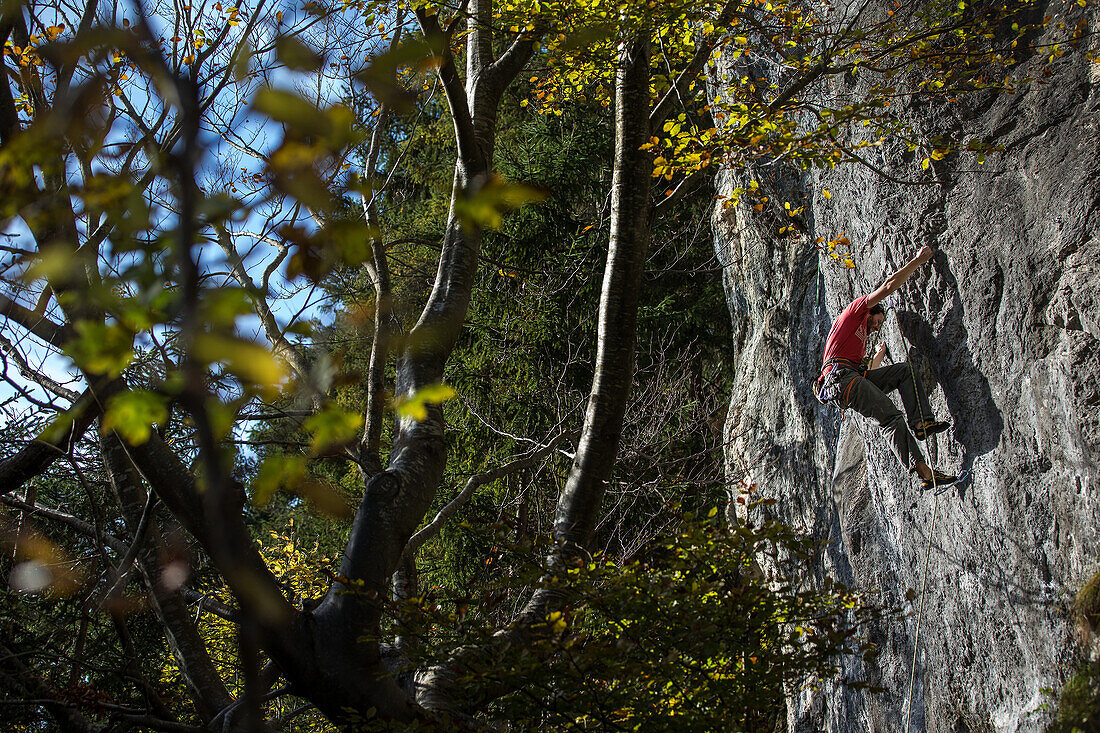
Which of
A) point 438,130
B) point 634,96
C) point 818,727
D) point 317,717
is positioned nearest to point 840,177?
point 634,96

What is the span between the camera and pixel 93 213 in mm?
3705

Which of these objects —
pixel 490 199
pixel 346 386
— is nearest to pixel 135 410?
pixel 490 199

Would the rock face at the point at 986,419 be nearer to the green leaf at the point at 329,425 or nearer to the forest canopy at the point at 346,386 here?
the forest canopy at the point at 346,386

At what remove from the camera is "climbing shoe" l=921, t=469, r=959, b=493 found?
506 cm

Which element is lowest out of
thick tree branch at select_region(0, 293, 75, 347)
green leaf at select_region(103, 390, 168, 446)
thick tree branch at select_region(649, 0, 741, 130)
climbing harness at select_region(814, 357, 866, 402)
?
green leaf at select_region(103, 390, 168, 446)

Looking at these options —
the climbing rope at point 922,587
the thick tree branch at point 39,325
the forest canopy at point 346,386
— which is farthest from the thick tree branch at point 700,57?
the thick tree branch at point 39,325

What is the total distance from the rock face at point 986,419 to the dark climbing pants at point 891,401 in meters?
0.15

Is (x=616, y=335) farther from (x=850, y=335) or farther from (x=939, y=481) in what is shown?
(x=939, y=481)

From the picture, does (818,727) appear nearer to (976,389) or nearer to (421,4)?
(976,389)

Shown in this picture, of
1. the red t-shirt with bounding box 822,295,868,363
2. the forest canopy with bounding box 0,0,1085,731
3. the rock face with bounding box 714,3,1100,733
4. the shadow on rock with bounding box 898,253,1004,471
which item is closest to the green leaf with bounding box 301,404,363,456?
the forest canopy with bounding box 0,0,1085,731

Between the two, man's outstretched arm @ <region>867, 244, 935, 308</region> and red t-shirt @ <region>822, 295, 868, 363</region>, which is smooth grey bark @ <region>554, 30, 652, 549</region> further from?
man's outstretched arm @ <region>867, 244, 935, 308</region>

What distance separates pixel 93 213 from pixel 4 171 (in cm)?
187

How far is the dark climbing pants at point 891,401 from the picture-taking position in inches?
204

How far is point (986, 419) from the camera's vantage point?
188 inches
